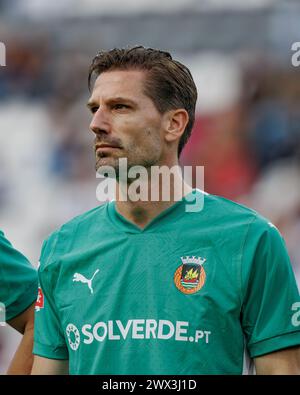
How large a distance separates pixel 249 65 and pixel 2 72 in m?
1.89

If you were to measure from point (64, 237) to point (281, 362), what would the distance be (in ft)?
2.53

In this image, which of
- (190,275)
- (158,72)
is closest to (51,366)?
(190,275)

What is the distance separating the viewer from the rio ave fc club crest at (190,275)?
7.11 feet

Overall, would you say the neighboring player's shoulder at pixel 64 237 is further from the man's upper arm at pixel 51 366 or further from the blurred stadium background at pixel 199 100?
the blurred stadium background at pixel 199 100

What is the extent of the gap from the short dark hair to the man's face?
0.02m

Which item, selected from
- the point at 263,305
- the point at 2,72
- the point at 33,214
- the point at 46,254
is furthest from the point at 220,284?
the point at 2,72

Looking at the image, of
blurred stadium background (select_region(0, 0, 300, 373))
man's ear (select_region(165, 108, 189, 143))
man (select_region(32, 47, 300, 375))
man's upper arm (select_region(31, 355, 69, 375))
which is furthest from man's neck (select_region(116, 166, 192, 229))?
blurred stadium background (select_region(0, 0, 300, 373))

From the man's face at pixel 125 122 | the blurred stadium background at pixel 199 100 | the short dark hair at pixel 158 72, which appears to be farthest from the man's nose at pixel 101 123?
the blurred stadium background at pixel 199 100

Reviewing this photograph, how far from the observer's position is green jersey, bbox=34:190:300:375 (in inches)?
82.9

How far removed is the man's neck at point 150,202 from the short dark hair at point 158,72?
0.52ft

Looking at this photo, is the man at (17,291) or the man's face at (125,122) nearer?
the man's face at (125,122)

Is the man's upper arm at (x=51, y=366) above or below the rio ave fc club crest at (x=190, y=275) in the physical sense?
below

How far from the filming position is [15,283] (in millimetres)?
2730
